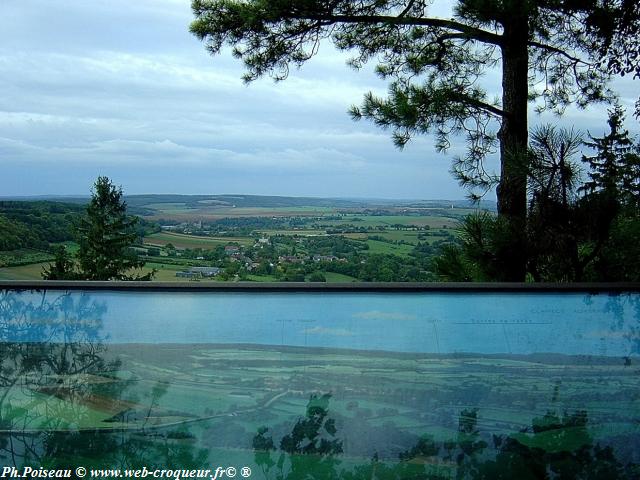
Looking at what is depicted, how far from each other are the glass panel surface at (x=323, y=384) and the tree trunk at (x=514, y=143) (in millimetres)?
1059

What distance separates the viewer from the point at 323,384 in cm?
236

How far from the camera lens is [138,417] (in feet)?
7.34

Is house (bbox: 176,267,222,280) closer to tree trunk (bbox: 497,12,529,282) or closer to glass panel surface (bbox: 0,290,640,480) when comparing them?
tree trunk (bbox: 497,12,529,282)

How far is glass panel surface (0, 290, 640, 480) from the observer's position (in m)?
2.17

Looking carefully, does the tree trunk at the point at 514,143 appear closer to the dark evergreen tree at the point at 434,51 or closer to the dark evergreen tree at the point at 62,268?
the dark evergreen tree at the point at 434,51

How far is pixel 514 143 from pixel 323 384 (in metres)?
2.73

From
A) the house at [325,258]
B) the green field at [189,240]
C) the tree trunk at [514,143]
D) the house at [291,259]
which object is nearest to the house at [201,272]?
the house at [291,259]

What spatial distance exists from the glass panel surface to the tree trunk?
1059mm

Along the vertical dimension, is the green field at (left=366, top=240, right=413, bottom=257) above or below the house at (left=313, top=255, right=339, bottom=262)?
above

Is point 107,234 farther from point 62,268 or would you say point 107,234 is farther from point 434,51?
point 434,51

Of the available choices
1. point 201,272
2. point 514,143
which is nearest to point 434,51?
point 514,143

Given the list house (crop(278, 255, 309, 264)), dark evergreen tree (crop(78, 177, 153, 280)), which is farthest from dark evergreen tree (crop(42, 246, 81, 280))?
house (crop(278, 255, 309, 264))

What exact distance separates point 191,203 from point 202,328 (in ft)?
23.0

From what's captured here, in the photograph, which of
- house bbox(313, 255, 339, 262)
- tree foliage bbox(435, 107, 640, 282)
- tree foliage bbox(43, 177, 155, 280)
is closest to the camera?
tree foliage bbox(435, 107, 640, 282)
